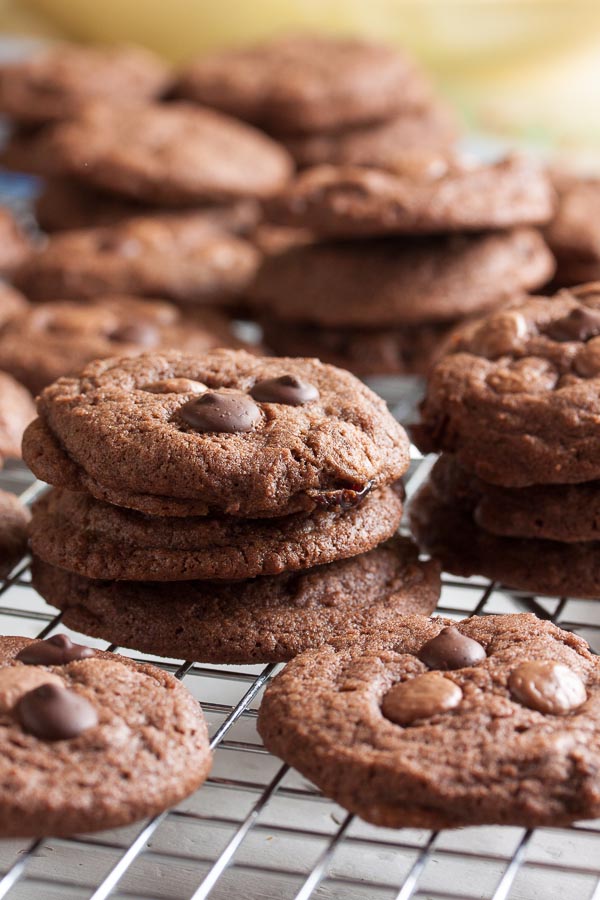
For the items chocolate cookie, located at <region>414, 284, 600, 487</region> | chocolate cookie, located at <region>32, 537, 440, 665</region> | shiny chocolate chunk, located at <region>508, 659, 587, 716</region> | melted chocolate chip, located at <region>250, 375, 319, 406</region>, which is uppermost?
melted chocolate chip, located at <region>250, 375, 319, 406</region>

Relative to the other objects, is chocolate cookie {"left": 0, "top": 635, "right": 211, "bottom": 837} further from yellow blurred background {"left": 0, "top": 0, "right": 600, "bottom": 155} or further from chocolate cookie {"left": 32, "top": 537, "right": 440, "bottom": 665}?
yellow blurred background {"left": 0, "top": 0, "right": 600, "bottom": 155}

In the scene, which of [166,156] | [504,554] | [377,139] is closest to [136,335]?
[166,156]

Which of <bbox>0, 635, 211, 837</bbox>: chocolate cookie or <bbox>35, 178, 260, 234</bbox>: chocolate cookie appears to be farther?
<bbox>35, 178, 260, 234</bbox>: chocolate cookie

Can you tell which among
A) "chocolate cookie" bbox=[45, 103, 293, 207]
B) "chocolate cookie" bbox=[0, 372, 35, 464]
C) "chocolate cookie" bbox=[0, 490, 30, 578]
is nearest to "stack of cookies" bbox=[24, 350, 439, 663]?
"chocolate cookie" bbox=[0, 490, 30, 578]

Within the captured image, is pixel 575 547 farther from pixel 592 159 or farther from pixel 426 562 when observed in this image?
pixel 592 159

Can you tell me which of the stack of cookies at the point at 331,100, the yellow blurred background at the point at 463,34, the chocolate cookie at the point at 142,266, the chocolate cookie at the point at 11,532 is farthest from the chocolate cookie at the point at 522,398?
the yellow blurred background at the point at 463,34

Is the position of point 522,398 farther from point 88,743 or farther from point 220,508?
point 88,743

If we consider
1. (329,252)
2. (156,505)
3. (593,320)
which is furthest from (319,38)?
(156,505)
